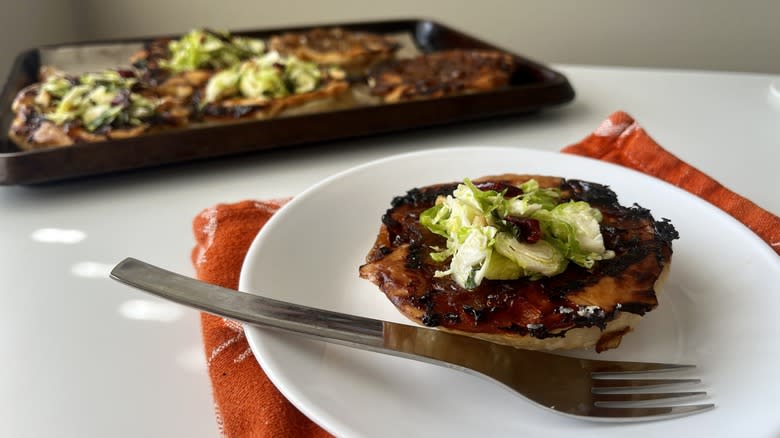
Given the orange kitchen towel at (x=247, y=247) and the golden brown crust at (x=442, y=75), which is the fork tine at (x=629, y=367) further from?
the golden brown crust at (x=442, y=75)

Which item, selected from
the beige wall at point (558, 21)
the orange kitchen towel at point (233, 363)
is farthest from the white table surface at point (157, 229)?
the beige wall at point (558, 21)

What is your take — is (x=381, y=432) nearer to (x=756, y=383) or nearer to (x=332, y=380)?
(x=332, y=380)

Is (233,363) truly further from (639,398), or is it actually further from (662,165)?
(662,165)

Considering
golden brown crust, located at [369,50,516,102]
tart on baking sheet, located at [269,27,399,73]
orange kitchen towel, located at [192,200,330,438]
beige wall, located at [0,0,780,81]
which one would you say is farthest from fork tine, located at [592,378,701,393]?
beige wall, located at [0,0,780,81]

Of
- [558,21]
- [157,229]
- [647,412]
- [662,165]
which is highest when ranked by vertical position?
[558,21]

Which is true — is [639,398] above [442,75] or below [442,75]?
below

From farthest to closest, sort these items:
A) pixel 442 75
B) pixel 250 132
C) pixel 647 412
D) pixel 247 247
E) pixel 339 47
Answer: pixel 339 47 < pixel 442 75 < pixel 250 132 < pixel 247 247 < pixel 647 412

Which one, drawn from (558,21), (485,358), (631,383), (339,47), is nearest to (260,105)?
(339,47)

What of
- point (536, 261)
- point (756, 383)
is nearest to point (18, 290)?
point (536, 261)
